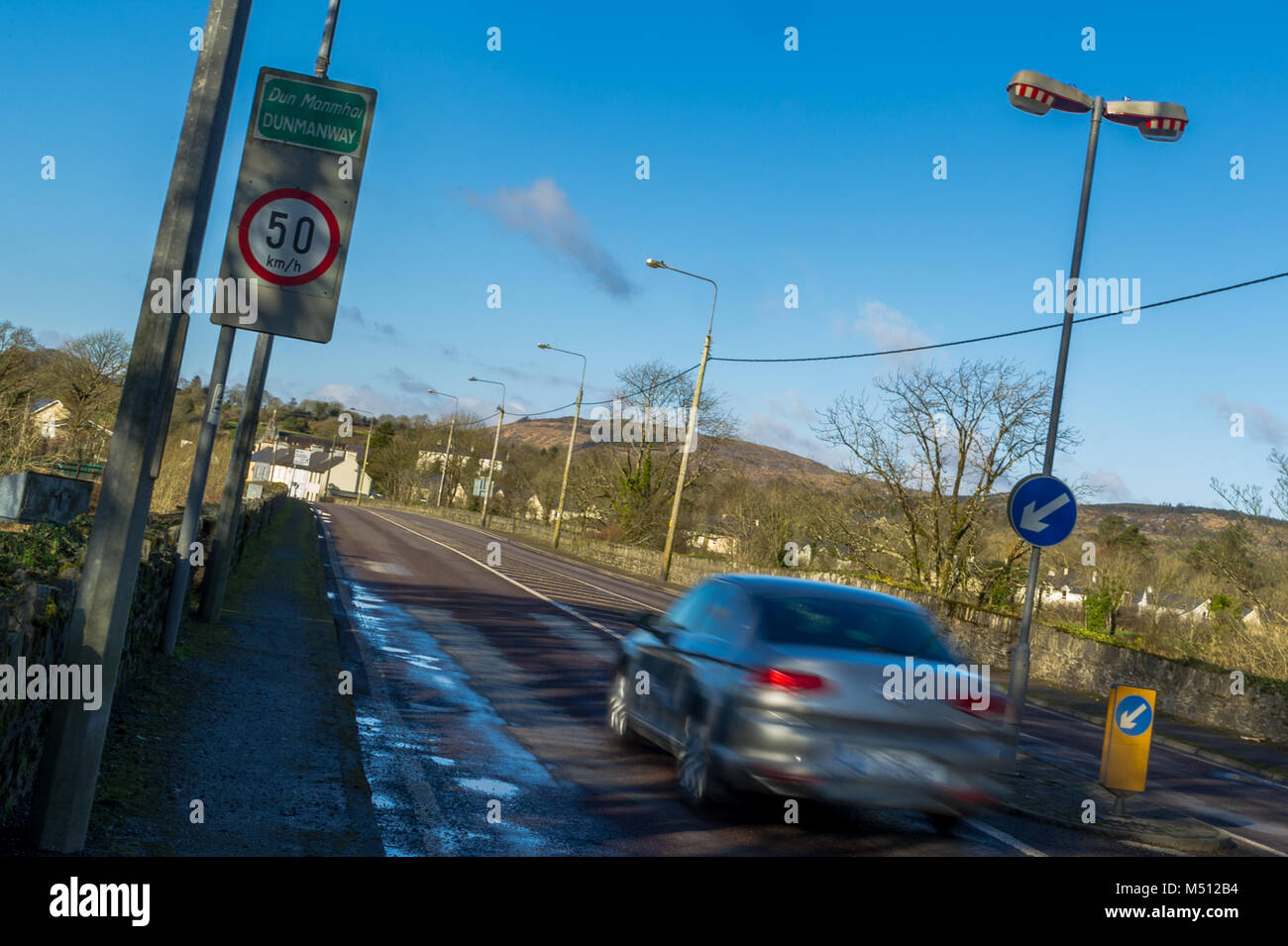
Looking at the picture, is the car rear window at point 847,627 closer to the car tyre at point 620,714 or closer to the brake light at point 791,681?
the brake light at point 791,681

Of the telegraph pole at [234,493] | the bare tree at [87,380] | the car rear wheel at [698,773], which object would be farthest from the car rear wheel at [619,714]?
the bare tree at [87,380]

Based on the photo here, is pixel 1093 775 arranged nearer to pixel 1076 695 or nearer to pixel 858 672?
pixel 858 672

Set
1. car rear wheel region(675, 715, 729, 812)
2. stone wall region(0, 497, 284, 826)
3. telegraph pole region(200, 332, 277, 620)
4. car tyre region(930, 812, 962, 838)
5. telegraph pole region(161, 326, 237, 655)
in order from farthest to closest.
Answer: telegraph pole region(200, 332, 277, 620) < telegraph pole region(161, 326, 237, 655) < car tyre region(930, 812, 962, 838) < car rear wheel region(675, 715, 729, 812) < stone wall region(0, 497, 284, 826)

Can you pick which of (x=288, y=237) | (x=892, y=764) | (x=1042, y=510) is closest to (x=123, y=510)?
(x=288, y=237)

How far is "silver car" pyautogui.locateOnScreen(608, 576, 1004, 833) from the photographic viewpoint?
6141 millimetres

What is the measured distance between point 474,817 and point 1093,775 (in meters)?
6.87

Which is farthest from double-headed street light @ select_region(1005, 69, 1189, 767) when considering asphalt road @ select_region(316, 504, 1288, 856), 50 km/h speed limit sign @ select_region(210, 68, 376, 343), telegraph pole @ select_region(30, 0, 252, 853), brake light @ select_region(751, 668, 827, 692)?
telegraph pole @ select_region(30, 0, 252, 853)

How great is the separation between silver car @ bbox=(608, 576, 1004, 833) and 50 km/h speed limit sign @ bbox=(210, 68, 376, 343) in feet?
10.9

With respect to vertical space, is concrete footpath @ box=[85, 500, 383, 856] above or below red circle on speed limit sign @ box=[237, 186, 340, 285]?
below

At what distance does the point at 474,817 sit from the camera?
6.02 m

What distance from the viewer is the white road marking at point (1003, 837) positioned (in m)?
6.78

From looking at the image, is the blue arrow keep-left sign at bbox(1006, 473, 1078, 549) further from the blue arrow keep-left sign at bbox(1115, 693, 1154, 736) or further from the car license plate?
Result: the car license plate

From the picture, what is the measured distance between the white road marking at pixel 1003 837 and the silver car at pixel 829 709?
0.42 meters
